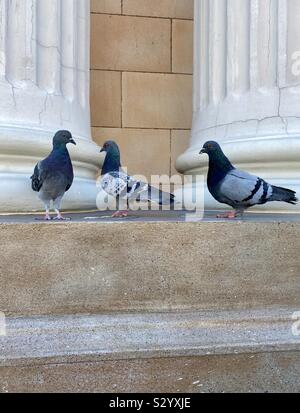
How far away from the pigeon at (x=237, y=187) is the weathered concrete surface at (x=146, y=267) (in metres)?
0.31

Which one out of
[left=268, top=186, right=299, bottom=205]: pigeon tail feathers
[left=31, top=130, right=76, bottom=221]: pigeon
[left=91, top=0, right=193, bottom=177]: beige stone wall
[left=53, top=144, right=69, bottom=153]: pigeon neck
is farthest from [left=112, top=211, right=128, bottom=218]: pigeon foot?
[left=91, top=0, right=193, bottom=177]: beige stone wall

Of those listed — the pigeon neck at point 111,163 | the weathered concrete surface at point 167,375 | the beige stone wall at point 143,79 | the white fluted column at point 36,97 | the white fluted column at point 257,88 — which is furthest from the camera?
the beige stone wall at point 143,79

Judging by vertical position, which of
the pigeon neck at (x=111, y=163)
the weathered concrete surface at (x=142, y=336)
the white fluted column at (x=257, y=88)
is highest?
the white fluted column at (x=257, y=88)

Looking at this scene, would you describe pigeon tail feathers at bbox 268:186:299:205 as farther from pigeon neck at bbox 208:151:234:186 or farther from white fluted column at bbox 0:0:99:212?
white fluted column at bbox 0:0:99:212

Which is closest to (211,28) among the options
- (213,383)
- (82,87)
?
(82,87)

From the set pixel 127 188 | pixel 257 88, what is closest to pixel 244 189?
pixel 127 188

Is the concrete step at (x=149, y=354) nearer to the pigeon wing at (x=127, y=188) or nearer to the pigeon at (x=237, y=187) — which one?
the pigeon at (x=237, y=187)

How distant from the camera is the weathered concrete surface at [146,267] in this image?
1.86 meters

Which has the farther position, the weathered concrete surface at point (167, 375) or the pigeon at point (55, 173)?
the pigeon at point (55, 173)

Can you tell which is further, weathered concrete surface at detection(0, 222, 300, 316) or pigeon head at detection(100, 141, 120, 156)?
pigeon head at detection(100, 141, 120, 156)

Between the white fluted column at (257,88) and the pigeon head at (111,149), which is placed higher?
the white fluted column at (257,88)

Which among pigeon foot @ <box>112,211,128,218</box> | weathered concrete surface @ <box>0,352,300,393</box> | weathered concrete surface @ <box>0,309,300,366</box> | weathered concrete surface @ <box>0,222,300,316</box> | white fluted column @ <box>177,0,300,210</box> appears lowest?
weathered concrete surface @ <box>0,352,300,393</box>

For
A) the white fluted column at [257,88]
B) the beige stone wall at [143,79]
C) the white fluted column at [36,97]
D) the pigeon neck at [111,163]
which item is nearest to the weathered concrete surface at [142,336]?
the pigeon neck at [111,163]

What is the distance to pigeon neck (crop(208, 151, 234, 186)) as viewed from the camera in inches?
95.1
